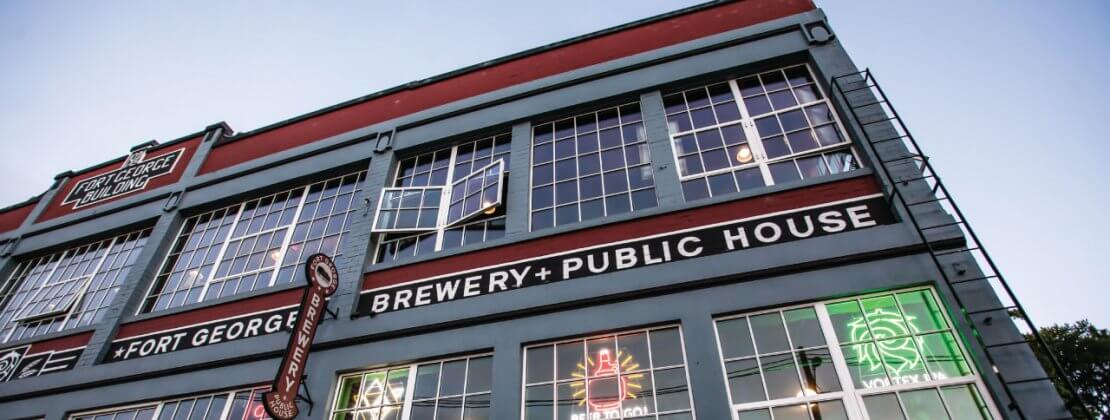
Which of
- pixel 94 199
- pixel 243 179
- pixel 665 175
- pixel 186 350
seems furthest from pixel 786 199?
pixel 94 199

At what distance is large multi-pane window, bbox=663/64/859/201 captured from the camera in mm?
7926

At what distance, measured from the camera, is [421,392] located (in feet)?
24.3

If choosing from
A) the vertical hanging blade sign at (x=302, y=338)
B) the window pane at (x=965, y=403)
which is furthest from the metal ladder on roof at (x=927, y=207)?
the vertical hanging blade sign at (x=302, y=338)

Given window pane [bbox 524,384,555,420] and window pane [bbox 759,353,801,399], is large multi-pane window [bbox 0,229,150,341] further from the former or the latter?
window pane [bbox 759,353,801,399]

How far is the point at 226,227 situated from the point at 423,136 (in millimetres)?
4547

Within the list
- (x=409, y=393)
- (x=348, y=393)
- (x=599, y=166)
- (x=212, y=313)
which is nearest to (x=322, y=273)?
(x=348, y=393)

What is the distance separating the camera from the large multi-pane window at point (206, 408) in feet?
27.0

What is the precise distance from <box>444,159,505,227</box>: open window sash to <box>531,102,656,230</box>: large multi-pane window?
1.96 feet

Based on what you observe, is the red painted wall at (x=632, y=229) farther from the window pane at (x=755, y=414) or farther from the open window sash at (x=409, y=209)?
the window pane at (x=755, y=414)

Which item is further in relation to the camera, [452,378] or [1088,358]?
[1088,358]

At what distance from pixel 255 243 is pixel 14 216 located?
9233mm

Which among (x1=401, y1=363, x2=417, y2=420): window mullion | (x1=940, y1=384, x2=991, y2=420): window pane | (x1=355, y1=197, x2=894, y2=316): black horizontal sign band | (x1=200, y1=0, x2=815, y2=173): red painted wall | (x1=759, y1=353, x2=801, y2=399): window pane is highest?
(x1=200, y1=0, x2=815, y2=173): red painted wall

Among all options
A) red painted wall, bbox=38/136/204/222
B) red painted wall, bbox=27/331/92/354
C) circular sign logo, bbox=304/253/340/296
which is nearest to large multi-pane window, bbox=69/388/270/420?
circular sign logo, bbox=304/253/340/296

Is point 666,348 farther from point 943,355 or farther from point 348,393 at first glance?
point 348,393
